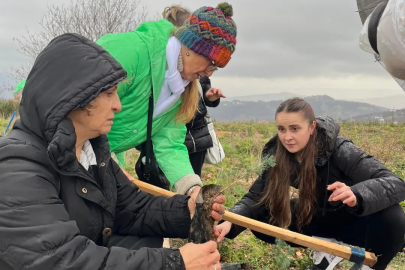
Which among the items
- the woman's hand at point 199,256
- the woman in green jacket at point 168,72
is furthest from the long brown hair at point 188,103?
the woman's hand at point 199,256

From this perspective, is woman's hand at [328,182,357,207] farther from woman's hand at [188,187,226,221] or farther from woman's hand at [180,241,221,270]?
woman's hand at [180,241,221,270]

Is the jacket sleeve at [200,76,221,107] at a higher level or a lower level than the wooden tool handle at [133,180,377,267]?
higher

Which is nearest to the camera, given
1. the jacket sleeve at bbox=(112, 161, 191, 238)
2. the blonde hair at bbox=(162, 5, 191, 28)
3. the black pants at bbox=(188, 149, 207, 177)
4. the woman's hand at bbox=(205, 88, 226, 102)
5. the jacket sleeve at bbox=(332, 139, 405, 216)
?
the jacket sleeve at bbox=(112, 161, 191, 238)

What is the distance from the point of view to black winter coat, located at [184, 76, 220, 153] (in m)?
3.58

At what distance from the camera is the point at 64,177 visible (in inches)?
68.6

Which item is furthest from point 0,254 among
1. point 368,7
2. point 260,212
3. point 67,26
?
point 67,26

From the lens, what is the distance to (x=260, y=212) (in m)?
3.09

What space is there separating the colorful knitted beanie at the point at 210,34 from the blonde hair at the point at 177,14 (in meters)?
0.56

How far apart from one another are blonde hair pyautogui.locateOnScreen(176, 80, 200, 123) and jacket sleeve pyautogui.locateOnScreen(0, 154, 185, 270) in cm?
145

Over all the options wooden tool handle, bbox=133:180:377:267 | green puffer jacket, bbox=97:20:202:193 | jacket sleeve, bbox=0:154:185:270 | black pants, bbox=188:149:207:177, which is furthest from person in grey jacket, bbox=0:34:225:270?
black pants, bbox=188:149:207:177

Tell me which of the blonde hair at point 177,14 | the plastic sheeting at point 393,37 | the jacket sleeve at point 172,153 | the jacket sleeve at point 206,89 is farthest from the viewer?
the jacket sleeve at point 206,89

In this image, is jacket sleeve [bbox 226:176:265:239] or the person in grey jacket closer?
the person in grey jacket

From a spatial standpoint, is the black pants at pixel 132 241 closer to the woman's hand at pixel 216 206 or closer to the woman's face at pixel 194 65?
the woman's hand at pixel 216 206

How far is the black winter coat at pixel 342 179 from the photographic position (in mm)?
2568
